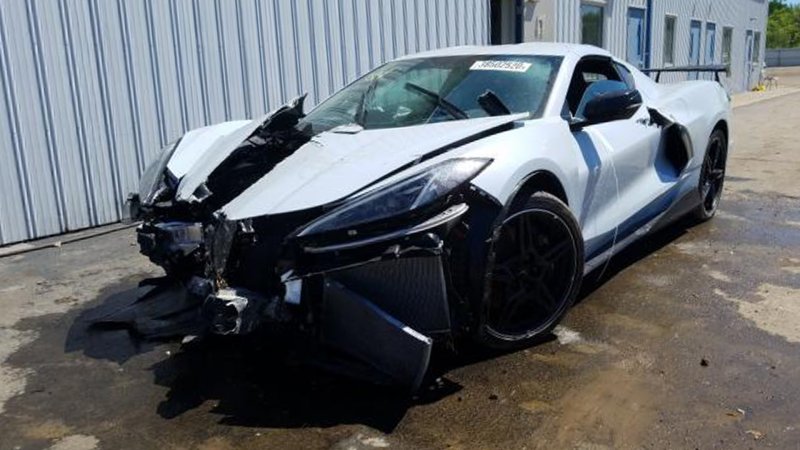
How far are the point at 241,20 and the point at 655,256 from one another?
5122mm

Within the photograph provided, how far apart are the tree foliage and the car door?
88.3 metres

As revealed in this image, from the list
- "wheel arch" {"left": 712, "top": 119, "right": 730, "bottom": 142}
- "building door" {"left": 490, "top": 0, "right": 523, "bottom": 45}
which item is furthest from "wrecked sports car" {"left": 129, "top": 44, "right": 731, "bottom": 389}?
"building door" {"left": 490, "top": 0, "right": 523, "bottom": 45}

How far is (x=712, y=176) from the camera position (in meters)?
5.96

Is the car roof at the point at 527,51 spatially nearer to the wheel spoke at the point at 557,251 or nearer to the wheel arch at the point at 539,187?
the wheel arch at the point at 539,187

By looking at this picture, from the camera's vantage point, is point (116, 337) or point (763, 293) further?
point (763, 293)

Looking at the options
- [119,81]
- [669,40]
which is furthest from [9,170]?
[669,40]

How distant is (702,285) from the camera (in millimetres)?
4523

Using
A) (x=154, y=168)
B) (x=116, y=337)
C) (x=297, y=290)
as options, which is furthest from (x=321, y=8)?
(x=297, y=290)

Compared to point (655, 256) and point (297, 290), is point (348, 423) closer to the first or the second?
point (297, 290)

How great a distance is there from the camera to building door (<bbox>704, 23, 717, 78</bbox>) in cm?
2401

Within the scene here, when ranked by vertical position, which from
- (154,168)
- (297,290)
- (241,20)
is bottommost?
(297,290)

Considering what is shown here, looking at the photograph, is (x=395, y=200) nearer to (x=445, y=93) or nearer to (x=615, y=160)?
(x=445, y=93)

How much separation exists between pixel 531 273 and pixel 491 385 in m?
0.60

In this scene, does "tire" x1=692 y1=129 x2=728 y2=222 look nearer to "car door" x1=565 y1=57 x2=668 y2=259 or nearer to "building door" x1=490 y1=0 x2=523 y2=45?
"car door" x1=565 y1=57 x2=668 y2=259
